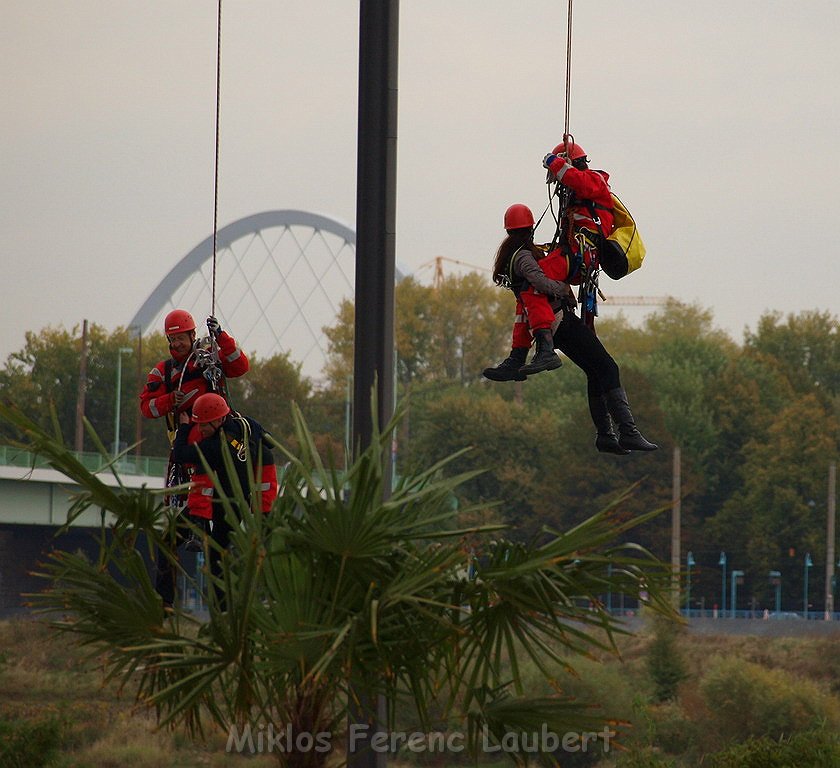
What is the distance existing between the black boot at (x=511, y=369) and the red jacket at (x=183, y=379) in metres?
1.56

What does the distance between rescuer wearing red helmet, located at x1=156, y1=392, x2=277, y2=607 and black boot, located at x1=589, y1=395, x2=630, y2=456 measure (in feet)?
6.68

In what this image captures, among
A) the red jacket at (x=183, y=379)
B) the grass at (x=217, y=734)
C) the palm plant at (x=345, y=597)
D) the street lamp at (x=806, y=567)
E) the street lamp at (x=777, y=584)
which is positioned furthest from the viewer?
the street lamp at (x=777, y=584)

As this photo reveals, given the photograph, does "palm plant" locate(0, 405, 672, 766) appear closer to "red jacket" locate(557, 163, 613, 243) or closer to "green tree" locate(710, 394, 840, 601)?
"red jacket" locate(557, 163, 613, 243)

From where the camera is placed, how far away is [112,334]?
284ft

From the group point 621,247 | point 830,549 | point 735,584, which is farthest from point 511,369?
point 735,584

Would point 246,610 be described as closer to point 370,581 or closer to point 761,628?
point 370,581

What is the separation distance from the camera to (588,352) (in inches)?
412

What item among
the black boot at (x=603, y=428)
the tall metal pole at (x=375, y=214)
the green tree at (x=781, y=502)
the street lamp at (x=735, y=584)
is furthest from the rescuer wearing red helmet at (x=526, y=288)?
the green tree at (x=781, y=502)

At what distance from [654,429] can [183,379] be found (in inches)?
2750

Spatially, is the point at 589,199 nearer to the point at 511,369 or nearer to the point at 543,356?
the point at 543,356

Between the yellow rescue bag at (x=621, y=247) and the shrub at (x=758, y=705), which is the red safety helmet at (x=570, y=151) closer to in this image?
the yellow rescue bag at (x=621, y=247)

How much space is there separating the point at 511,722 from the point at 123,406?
242 feet

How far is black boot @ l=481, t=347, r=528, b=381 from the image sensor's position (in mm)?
10211

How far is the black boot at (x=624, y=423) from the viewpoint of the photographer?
10.3 meters
